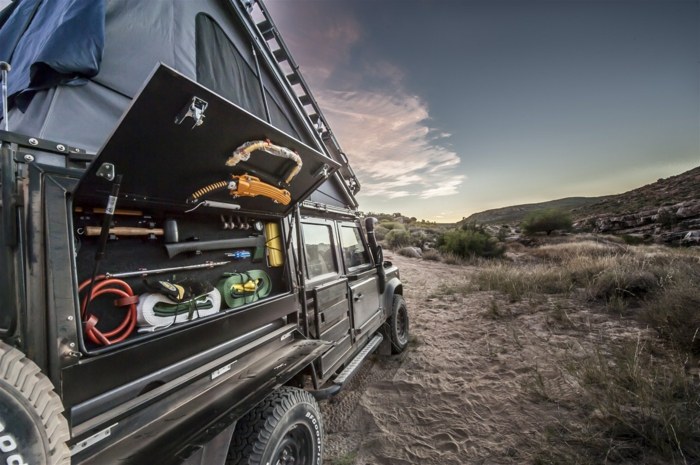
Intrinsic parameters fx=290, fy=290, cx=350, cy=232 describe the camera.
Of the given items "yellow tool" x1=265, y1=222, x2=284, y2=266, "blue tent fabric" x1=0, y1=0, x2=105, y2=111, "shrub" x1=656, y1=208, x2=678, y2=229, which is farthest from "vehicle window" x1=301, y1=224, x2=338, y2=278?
"shrub" x1=656, y1=208, x2=678, y2=229

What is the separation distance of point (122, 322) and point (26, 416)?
787 millimetres

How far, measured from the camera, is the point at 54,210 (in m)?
1.06

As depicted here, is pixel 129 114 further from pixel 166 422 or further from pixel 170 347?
pixel 166 422

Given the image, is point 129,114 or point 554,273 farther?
point 554,273

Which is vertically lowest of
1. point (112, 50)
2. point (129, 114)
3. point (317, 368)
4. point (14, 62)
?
point (317, 368)

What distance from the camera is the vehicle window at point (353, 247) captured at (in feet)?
11.6

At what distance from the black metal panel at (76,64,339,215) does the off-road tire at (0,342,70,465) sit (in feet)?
2.07

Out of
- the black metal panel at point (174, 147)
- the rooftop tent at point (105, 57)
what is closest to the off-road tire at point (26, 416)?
the black metal panel at point (174, 147)

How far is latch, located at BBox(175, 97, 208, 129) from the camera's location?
119 centimetres

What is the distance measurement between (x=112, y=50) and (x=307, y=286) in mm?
2080

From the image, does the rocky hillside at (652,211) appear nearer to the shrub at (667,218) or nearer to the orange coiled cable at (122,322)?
the shrub at (667,218)

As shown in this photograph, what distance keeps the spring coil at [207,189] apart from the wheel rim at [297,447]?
148cm

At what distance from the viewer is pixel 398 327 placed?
450 centimetres

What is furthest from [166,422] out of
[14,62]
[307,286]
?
[14,62]
